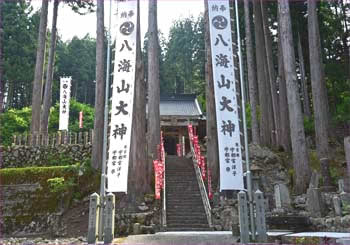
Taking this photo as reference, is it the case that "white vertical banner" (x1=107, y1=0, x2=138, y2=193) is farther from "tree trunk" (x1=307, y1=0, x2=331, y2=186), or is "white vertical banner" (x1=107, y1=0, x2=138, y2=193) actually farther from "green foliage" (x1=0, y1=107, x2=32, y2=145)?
"green foliage" (x1=0, y1=107, x2=32, y2=145)

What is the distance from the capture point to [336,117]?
63.4 ft

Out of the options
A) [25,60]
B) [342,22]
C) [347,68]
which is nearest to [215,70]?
[347,68]

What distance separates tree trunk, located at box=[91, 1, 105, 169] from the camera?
39.7 feet

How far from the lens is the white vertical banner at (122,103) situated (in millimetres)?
6930

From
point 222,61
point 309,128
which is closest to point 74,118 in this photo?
point 309,128

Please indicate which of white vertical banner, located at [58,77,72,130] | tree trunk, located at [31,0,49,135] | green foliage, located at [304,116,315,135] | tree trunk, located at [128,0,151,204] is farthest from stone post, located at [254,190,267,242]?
green foliage, located at [304,116,315,135]

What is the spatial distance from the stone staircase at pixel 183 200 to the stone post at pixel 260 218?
3581mm

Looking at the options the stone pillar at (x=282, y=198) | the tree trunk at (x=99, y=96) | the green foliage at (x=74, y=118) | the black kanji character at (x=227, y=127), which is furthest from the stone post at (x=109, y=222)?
the green foliage at (x=74, y=118)

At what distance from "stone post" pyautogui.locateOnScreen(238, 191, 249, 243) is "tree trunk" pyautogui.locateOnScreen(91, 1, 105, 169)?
7052 mm

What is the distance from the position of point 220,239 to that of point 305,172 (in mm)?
5821

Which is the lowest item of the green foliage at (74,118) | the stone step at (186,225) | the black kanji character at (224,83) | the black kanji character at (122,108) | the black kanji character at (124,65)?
the stone step at (186,225)

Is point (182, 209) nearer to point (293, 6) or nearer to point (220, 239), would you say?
point (220, 239)

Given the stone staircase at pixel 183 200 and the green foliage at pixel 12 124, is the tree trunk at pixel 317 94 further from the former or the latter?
the green foliage at pixel 12 124

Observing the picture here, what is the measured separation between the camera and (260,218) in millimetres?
5973
